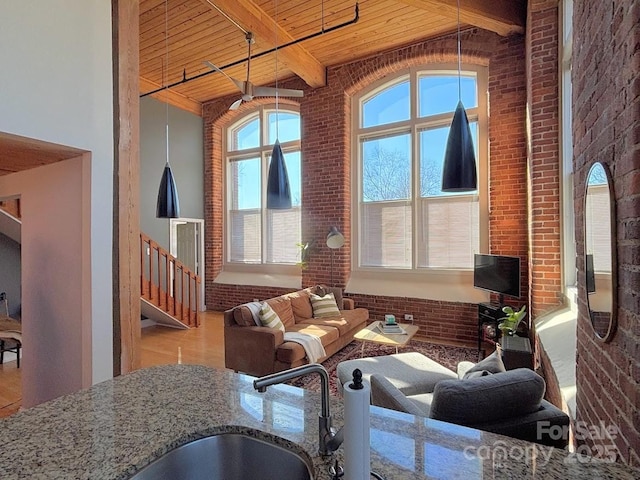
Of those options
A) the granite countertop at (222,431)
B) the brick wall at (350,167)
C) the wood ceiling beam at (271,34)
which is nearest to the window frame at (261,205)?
the brick wall at (350,167)

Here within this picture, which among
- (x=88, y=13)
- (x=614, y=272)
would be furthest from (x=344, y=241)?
(x=614, y=272)

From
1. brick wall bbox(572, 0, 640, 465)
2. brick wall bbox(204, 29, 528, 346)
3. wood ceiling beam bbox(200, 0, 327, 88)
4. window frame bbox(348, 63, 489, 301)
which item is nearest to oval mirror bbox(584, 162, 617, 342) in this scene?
brick wall bbox(572, 0, 640, 465)

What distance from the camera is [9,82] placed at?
2072mm

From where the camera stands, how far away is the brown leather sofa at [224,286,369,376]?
3.51 meters

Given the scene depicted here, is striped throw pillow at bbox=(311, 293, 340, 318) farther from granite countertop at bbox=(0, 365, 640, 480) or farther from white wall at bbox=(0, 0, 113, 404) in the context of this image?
granite countertop at bbox=(0, 365, 640, 480)

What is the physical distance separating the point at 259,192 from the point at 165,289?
2.49 metres

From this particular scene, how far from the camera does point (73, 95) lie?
7.88ft

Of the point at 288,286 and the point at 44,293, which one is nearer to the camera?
the point at 44,293

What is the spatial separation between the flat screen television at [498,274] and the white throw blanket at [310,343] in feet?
7.11

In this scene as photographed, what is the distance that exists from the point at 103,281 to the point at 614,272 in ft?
9.68

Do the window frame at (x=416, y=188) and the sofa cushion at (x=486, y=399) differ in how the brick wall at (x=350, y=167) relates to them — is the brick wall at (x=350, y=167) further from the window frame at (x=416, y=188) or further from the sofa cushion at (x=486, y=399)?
the sofa cushion at (x=486, y=399)

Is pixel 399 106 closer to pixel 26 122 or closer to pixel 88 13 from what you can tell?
pixel 88 13

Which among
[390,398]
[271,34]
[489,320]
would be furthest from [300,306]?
[271,34]

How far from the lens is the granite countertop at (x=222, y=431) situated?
86 cm
